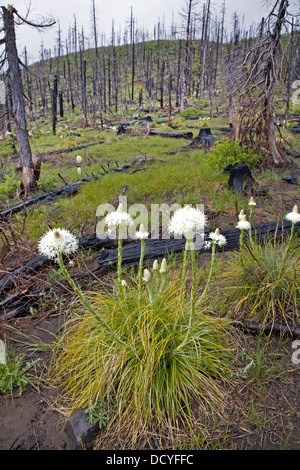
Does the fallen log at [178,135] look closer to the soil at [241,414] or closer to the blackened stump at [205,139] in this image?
the blackened stump at [205,139]

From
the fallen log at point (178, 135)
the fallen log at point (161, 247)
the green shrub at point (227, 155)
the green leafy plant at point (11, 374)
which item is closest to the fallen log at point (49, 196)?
A: the fallen log at point (161, 247)

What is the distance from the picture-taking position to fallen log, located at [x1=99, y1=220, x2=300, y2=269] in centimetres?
429

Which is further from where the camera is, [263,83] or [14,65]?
[263,83]

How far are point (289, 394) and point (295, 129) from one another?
1737 centimetres

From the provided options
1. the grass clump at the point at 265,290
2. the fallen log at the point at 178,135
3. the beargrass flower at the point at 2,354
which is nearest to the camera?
the beargrass flower at the point at 2,354

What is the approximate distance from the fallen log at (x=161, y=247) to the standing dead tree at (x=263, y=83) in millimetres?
5142

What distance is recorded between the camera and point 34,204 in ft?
22.6

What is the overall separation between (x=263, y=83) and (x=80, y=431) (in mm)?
9652

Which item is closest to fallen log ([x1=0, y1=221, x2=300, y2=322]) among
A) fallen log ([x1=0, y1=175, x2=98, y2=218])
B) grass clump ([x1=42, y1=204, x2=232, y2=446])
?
grass clump ([x1=42, y1=204, x2=232, y2=446])

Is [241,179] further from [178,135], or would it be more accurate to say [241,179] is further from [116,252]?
[178,135]

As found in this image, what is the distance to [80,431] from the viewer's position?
2057 mm

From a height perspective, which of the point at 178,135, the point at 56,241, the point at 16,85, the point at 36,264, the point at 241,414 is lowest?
the point at 241,414

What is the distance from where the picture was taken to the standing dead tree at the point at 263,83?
7.86m

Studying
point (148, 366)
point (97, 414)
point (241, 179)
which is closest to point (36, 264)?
point (97, 414)
